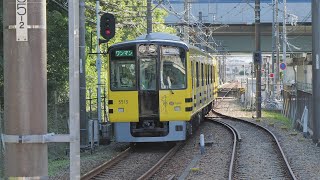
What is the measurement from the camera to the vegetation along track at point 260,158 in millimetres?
11797

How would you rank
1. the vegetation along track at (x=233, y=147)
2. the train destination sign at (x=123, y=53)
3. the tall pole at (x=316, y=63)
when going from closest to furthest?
1. the vegetation along track at (x=233, y=147)
2. the train destination sign at (x=123, y=53)
3. the tall pole at (x=316, y=63)

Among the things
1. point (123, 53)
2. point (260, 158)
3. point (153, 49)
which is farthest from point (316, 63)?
point (123, 53)

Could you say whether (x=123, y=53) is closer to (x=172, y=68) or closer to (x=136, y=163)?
(x=172, y=68)

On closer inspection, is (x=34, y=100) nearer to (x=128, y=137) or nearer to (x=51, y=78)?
(x=128, y=137)

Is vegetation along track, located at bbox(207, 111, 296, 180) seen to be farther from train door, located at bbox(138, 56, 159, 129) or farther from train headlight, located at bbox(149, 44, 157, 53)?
train headlight, located at bbox(149, 44, 157, 53)

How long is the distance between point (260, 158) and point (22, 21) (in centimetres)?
1186

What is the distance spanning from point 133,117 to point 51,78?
24.2ft

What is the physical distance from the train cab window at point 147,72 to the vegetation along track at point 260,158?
3186 mm

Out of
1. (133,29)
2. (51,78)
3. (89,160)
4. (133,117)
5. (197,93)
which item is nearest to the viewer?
(89,160)

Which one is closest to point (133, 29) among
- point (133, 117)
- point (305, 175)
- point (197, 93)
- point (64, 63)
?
point (64, 63)

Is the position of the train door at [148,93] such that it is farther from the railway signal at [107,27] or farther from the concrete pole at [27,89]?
the concrete pole at [27,89]

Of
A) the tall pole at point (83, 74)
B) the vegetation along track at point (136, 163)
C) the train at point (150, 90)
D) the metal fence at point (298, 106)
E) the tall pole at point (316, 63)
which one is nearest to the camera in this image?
the vegetation along track at point (136, 163)

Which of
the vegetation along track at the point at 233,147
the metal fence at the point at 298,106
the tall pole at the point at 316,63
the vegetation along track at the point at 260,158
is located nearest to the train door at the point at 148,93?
the vegetation along track at the point at 233,147

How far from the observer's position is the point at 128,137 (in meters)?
15.6
